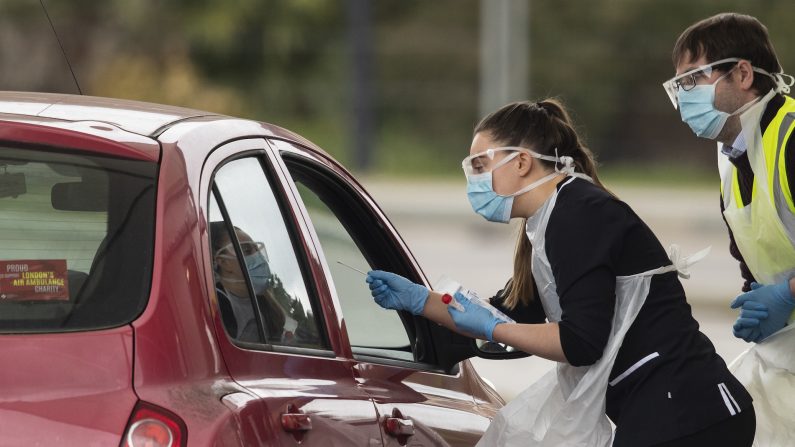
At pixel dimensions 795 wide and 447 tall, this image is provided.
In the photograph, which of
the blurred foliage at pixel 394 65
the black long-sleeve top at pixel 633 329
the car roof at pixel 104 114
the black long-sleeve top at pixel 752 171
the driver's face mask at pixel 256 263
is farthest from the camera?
the blurred foliage at pixel 394 65

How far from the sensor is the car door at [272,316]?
2820mm

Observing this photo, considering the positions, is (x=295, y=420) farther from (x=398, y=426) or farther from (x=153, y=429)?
(x=398, y=426)

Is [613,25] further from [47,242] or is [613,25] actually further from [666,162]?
[47,242]

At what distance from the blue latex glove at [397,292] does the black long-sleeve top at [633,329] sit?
0.39 meters

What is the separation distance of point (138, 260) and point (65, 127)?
12.2 inches

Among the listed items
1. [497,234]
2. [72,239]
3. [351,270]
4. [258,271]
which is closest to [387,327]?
[351,270]

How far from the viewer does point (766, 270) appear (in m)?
4.17

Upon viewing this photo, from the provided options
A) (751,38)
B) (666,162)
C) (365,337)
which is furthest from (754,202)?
(666,162)

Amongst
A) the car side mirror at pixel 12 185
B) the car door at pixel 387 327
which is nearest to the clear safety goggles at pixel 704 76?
the car door at pixel 387 327

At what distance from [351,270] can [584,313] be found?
936 mm

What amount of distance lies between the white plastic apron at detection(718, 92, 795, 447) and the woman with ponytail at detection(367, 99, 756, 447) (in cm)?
57

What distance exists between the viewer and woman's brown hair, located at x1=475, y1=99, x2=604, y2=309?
367 cm

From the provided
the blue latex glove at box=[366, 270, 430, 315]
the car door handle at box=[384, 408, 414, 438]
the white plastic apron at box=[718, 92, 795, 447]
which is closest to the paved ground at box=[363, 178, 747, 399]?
the white plastic apron at box=[718, 92, 795, 447]

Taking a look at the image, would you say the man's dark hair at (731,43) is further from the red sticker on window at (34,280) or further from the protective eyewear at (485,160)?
the red sticker on window at (34,280)
